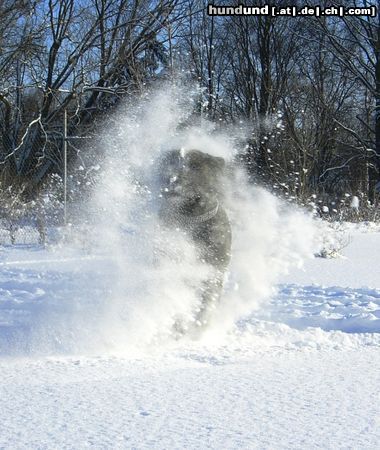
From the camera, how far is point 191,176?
4.62 m

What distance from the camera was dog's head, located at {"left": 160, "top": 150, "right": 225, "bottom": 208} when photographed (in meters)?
4.48

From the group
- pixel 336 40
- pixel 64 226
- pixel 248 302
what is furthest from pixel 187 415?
pixel 336 40

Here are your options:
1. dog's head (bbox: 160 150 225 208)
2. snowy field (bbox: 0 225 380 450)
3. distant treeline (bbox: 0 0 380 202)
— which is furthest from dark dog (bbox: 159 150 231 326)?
distant treeline (bbox: 0 0 380 202)

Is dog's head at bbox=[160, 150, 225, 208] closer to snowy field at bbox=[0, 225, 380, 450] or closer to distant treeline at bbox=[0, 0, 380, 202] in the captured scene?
snowy field at bbox=[0, 225, 380, 450]

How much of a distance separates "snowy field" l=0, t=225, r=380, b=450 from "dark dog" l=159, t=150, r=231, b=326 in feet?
1.15

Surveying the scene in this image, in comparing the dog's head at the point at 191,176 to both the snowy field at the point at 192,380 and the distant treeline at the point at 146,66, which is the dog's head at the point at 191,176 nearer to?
the snowy field at the point at 192,380

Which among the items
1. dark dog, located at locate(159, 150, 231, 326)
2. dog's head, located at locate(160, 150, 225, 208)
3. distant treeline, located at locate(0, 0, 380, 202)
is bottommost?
dark dog, located at locate(159, 150, 231, 326)

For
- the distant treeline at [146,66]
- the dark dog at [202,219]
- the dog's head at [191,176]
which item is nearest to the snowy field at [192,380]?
the dark dog at [202,219]

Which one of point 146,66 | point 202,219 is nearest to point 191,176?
point 202,219

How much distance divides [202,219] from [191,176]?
0.40 meters

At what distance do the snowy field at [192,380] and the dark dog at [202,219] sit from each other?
0.35 meters

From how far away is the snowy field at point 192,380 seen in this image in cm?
231

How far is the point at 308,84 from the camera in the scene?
78.9 ft

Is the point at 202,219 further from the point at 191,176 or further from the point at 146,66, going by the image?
the point at 146,66
